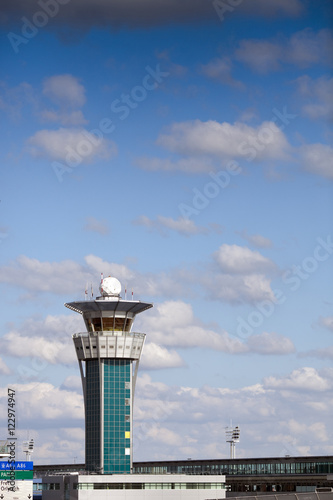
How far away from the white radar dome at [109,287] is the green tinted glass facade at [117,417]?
43.1ft

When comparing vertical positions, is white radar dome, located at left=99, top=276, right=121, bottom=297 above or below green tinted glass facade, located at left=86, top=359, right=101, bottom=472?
above

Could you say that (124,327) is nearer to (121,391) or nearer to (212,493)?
(121,391)

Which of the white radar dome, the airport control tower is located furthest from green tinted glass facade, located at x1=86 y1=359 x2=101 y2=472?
the white radar dome

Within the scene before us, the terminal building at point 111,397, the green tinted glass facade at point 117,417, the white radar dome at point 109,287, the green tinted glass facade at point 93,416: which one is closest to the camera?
the terminal building at point 111,397

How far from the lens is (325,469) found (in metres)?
185

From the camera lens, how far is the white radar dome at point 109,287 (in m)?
170

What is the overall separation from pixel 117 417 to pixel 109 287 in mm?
24945

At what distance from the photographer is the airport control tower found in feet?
541

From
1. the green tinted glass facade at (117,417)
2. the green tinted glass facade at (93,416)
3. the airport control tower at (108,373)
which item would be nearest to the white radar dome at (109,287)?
the airport control tower at (108,373)

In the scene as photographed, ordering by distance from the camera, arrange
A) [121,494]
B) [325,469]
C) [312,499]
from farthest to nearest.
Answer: [325,469] < [121,494] < [312,499]

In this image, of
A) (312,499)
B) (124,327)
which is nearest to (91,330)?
(124,327)

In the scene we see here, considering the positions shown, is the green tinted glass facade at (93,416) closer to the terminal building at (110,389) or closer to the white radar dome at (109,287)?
the terminal building at (110,389)

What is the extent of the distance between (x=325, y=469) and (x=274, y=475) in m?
13.2

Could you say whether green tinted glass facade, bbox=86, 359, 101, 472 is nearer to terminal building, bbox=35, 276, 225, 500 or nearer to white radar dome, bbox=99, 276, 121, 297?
terminal building, bbox=35, 276, 225, 500
